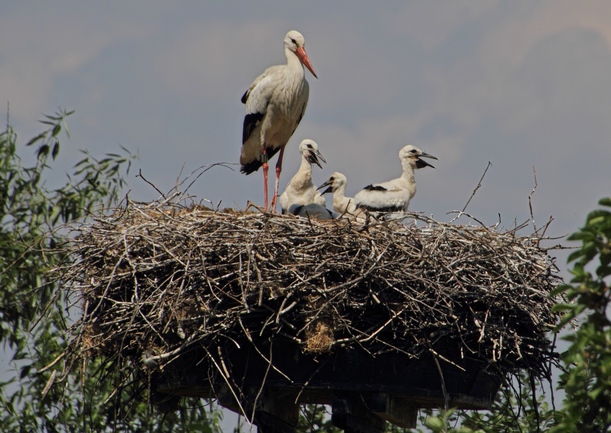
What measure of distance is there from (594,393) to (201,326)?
2.56 metres

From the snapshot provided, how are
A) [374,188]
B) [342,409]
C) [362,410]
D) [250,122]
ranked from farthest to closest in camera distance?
[250,122]
[374,188]
[362,410]
[342,409]

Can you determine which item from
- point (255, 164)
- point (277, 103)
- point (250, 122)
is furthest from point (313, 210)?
point (255, 164)

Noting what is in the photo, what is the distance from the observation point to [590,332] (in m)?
3.90

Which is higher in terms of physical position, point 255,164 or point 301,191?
point 255,164

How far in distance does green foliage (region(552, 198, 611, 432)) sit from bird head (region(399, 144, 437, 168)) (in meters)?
5.00

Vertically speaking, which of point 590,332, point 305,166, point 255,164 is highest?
point 255,164

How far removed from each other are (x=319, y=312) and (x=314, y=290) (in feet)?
0.50

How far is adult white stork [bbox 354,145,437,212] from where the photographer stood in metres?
8.41

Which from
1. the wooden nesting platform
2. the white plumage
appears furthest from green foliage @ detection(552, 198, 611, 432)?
the white plumage

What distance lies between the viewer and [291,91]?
29.2ft

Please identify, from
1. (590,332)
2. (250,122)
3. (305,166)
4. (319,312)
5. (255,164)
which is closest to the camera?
(590,332)

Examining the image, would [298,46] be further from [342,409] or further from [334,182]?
[342,409]

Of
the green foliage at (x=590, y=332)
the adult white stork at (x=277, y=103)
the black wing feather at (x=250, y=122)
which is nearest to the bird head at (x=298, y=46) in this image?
the adult white stork at (x=277, y=103)

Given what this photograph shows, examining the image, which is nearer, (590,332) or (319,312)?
(590,332)
